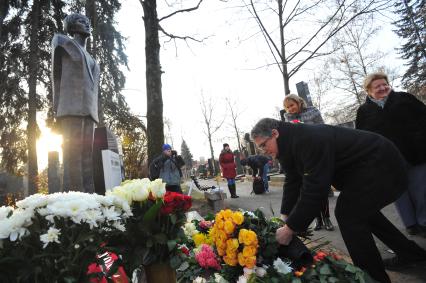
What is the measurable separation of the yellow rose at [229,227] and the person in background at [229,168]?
931 cm

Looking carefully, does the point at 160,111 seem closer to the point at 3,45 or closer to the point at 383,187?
the point at 383,187

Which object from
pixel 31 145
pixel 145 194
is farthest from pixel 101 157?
pixel 31 145

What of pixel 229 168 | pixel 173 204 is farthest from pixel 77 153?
pixel 229 168

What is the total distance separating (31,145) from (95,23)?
242 inches

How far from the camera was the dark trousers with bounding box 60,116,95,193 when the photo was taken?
438 centimetres

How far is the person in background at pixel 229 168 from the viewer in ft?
37.7

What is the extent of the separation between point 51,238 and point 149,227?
0.51 m

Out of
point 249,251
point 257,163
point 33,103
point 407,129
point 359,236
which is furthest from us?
point 33,103

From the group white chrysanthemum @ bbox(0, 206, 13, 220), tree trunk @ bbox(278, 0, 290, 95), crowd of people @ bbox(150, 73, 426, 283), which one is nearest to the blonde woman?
crowd of people @ bbox(150, 73, 426, 283)

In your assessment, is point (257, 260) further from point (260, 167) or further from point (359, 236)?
point (260, 167)

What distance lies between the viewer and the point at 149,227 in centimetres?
167

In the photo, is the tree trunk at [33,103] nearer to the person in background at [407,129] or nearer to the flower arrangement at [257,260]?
the person in background at [407,129]

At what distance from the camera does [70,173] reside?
438 cm

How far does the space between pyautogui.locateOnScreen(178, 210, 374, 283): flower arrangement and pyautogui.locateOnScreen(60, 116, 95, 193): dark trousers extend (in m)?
2.67
